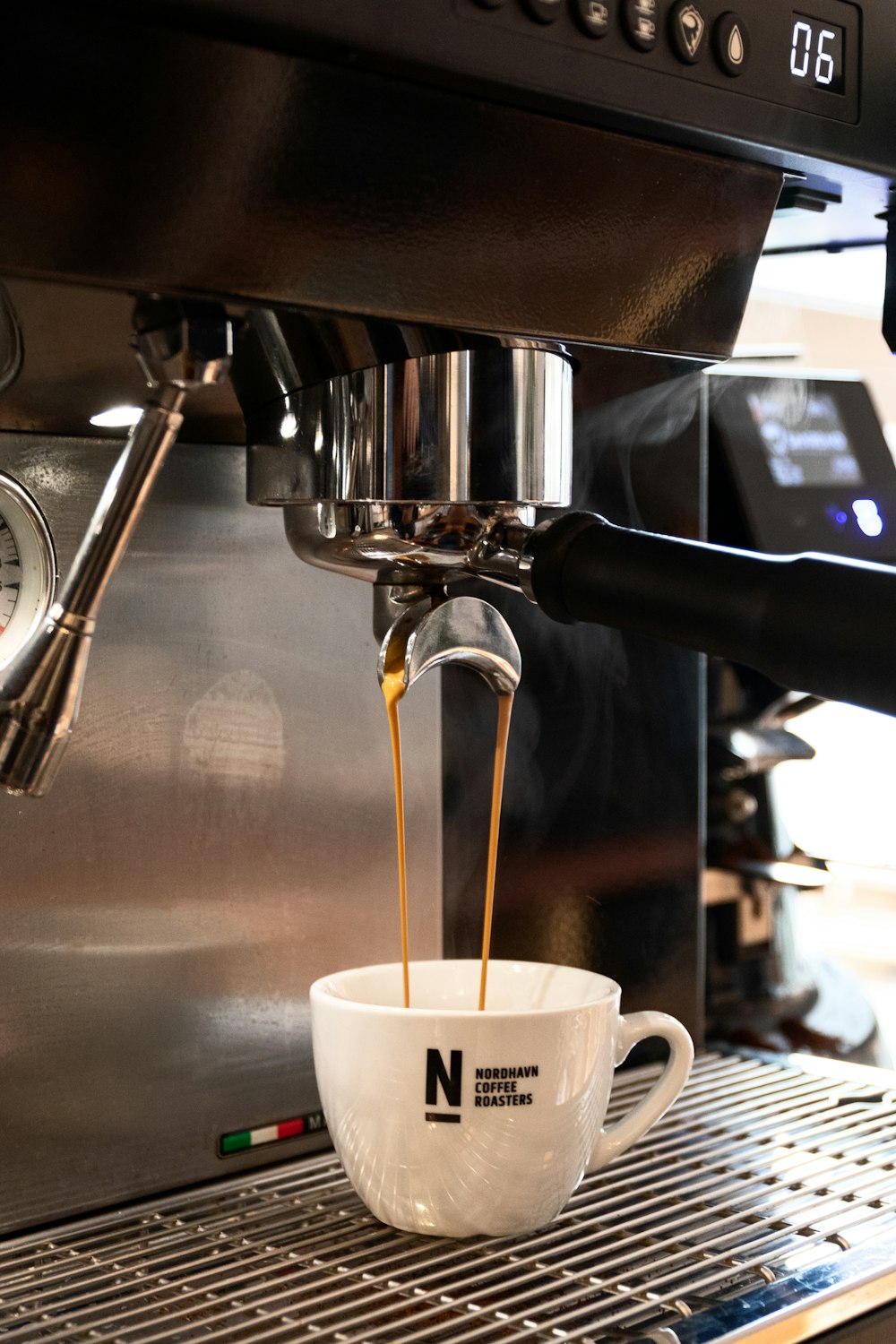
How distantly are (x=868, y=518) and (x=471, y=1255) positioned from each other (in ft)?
1.47

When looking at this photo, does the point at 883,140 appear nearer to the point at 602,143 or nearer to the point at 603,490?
the point at 602,143

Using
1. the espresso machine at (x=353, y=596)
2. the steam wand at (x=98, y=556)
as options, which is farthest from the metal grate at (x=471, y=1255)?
the steam wand at (x=98, y=556)

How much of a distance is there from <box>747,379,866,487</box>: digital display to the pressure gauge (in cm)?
41

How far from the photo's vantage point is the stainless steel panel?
573mm

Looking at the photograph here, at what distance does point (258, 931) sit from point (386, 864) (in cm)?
7

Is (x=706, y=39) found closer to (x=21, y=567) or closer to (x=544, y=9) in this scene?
(x=544, y=9)

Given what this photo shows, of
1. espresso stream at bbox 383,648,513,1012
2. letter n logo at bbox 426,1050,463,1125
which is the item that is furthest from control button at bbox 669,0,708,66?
letter n logo at bbox 426,1050,463,1125

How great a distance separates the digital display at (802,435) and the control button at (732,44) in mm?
364

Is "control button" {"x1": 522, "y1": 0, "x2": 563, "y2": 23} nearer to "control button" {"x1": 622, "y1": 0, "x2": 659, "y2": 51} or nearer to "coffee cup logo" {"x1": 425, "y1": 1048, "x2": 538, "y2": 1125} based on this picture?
"control button" {"x1": 622, "y1": 0, "x2": 659, "y2": 51}

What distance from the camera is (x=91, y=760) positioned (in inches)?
23.2

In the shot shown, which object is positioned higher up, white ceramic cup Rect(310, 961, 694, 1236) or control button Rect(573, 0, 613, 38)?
control button Rect(573, 0, 613, 38)

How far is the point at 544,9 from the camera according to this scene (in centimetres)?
40

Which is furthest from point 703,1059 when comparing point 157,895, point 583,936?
point 157,895

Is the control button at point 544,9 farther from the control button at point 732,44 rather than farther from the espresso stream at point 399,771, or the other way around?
the espresso stream at point 399,771
